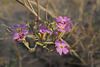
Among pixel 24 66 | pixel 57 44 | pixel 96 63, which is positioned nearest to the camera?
pixel 57 44

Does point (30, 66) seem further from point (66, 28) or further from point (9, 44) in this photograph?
point (66, 28)

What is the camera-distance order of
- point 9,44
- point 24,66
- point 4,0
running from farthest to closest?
1. point 4,0
2. point 9,44
3. point 24,66

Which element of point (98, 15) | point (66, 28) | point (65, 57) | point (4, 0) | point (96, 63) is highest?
point (4, 0)

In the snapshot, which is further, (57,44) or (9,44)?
(9,44)

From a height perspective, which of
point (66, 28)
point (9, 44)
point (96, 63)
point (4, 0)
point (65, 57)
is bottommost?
point (96, 63)

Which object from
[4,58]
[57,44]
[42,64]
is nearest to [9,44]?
[4,58]

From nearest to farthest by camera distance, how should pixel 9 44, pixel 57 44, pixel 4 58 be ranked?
pixel 57 44 < pixel 4 58 < pixel 9 44

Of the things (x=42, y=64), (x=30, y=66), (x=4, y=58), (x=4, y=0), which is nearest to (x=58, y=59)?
(x=42, y=64)

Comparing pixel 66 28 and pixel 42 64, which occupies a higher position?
pixel 66 28

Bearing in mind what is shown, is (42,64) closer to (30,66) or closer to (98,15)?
(30,66)
